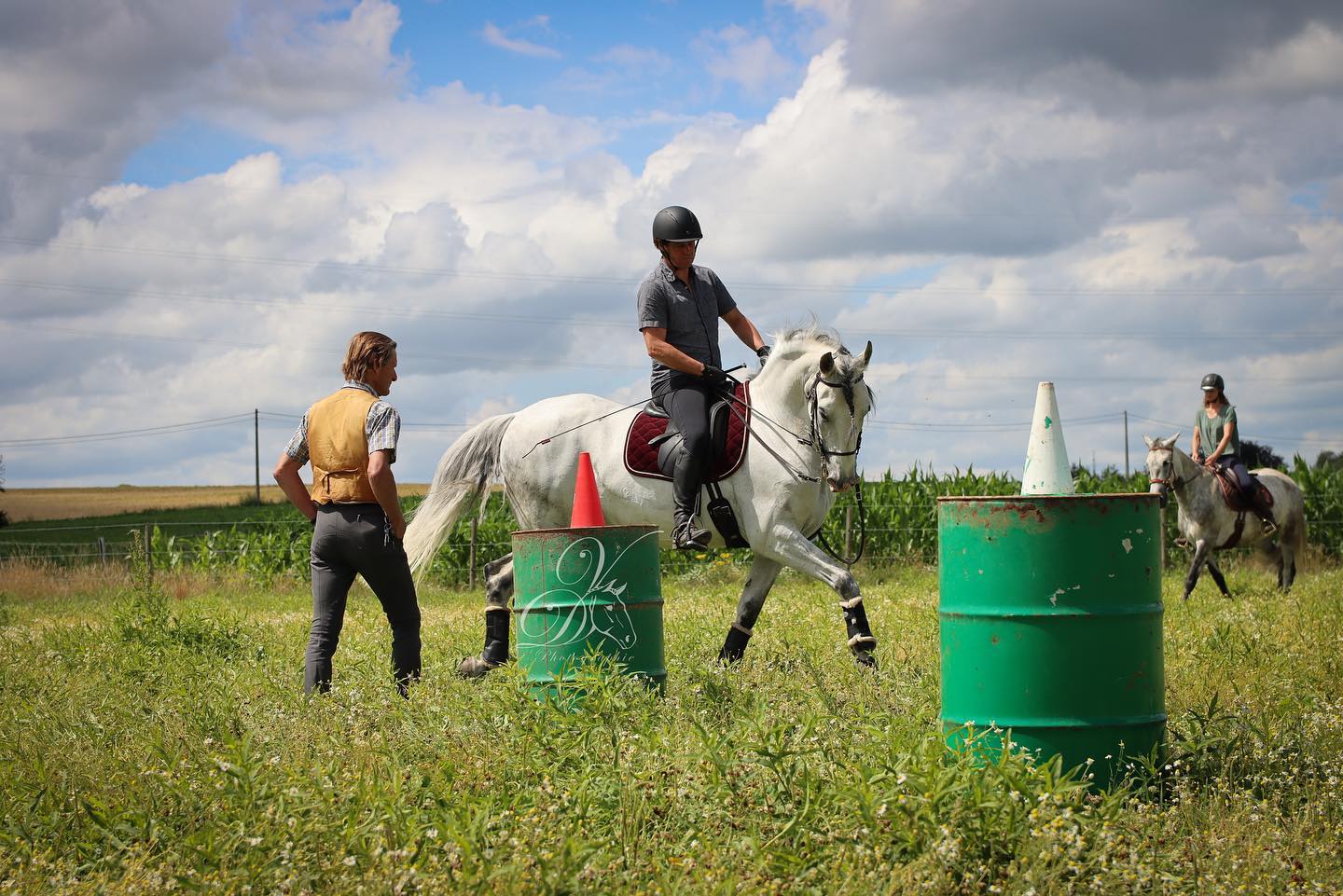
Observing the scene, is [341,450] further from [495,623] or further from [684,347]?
[684,347]

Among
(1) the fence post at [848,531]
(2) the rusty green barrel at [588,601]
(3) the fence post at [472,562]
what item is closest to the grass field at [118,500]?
(3) the fence post at [472,562]

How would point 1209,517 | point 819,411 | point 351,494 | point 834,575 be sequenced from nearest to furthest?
point 351,494 → point 834,575 → point 819,411 → point 1209,517

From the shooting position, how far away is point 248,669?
26.0ft

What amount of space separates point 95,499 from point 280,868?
67.5 meters

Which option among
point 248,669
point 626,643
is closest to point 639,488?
point 626,643

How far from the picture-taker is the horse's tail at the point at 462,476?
8.48m

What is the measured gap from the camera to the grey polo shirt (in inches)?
311

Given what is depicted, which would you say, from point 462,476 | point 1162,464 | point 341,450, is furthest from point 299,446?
point 1162,464

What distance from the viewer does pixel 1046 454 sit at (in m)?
4.99

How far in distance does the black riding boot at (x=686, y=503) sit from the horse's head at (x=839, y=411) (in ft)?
2.81

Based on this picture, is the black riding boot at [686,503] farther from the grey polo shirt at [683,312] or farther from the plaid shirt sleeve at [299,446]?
the plaid shirt sleeve at [299,446]

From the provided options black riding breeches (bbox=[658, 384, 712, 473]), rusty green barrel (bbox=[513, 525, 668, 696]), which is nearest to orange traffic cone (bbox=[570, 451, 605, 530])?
black riding breeches (bbox=[658, 384, 712, 473])

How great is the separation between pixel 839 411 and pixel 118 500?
64473 mm

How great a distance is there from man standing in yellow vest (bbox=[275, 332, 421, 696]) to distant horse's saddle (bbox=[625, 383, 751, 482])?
6.76ft
